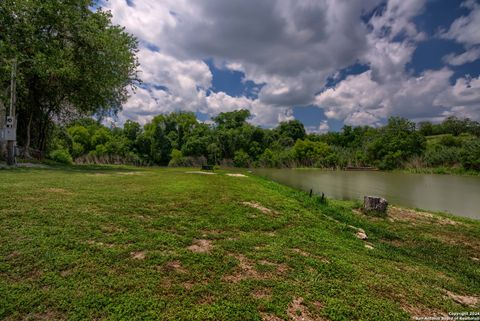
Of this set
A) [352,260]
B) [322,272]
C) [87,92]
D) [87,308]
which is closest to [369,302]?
[322,272]

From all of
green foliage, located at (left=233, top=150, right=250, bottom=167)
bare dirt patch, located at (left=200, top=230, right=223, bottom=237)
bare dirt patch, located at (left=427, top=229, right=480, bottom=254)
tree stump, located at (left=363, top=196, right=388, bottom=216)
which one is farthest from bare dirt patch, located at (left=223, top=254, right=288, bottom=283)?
green foliage, located at (left=233, top=150, right=250, bottom=167)

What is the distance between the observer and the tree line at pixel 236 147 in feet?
157

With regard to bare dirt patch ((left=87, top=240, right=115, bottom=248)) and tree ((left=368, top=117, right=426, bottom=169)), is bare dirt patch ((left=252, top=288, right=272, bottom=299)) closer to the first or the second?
bare dirt patch ((left=87, top=240, right=115, bottom=248))

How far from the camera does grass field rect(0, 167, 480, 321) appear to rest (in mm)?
2631

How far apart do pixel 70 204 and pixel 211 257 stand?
388 cm

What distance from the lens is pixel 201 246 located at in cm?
429

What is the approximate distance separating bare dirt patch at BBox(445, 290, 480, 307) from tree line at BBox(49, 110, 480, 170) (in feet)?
164

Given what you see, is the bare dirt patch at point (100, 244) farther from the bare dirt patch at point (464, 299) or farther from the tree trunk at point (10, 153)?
the tree trunk at point (10, 153)

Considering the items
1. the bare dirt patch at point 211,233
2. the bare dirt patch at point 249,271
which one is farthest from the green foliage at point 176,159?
the bare dirt patch at point 249,271

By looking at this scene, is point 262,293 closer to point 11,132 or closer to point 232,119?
point 11,132

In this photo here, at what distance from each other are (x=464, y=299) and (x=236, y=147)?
200ft

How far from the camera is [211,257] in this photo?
3840mm

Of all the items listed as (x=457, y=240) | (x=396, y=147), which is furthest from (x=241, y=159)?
(x=457, y=240)

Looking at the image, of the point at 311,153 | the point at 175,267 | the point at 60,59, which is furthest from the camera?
the point at 311,153
